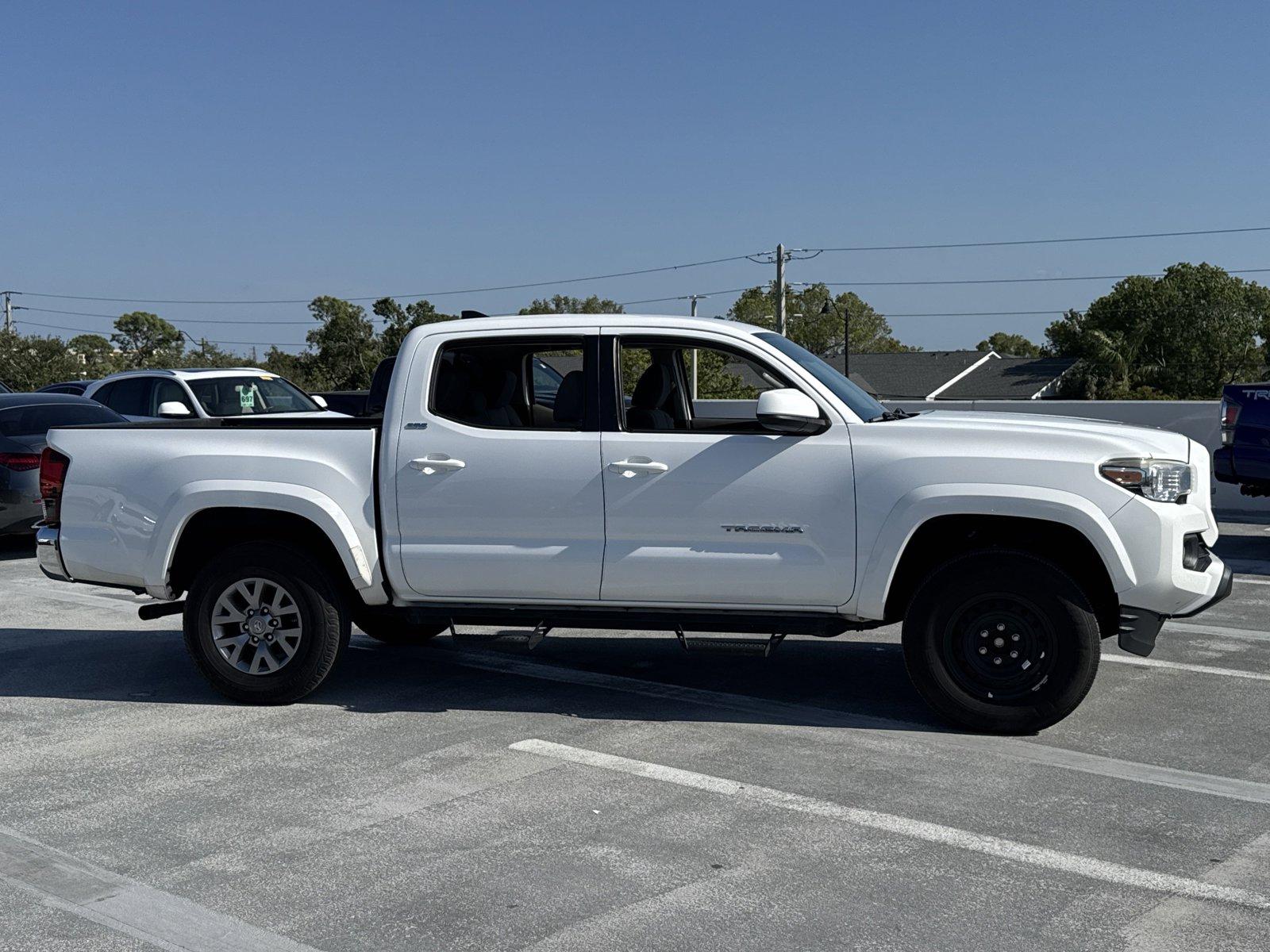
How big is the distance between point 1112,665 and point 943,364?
72.1 metres

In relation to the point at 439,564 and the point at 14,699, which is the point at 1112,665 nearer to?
the point at 439,564

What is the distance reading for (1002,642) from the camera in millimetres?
6168

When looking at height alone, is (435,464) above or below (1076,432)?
below

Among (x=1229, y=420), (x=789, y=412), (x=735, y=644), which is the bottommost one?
(x=735, y=644)

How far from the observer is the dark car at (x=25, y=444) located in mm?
12969

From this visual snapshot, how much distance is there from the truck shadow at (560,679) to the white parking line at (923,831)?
2.45ft

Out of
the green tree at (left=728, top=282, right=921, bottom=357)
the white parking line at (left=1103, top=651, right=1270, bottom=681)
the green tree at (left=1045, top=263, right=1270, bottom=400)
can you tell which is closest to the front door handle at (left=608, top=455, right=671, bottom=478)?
the white parking line at (left=1103, top=651, right=1270, bottom=681)

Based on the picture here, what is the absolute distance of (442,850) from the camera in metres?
4.79

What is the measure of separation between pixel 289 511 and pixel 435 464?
2.58 feet

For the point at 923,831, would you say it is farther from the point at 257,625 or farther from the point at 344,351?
the point at 344,351

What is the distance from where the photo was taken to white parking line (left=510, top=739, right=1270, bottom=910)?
4367 millimetres

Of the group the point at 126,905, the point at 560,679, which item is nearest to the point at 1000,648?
the point at 560,679

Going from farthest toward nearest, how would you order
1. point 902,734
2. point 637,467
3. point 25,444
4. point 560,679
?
1. point 25,444
2. point 560,679
3. point 637,467
4. point 902,734

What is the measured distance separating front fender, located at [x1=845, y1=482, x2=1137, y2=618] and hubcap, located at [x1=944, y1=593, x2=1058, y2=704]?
1.23 feet
